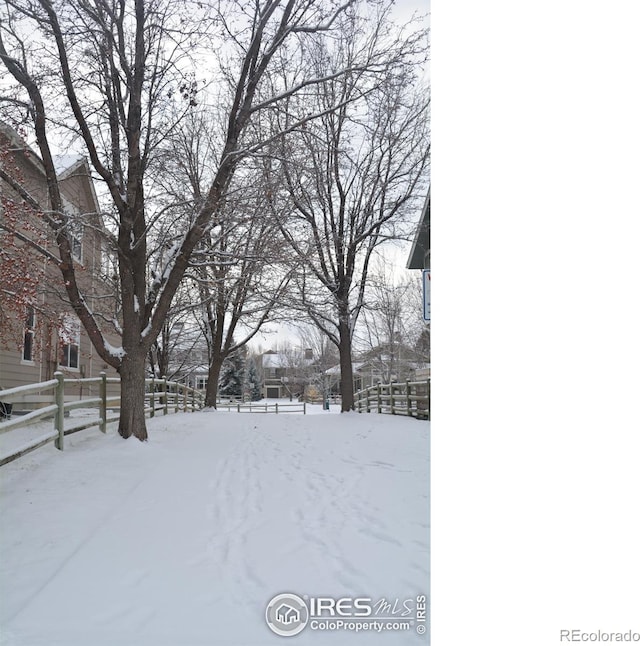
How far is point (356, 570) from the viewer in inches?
90.0

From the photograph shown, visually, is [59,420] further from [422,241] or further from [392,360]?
[392,360]

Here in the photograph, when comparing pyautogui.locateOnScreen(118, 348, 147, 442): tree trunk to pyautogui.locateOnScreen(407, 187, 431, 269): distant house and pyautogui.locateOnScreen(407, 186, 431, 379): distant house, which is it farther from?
pyautogui.locateOnScreen(407, 187, 431, 269): distant house

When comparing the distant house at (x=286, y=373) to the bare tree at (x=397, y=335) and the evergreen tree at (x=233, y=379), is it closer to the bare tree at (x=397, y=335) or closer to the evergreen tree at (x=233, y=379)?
the evergreen tree at (x=233, y=379)

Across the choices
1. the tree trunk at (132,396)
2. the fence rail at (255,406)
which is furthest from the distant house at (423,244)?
the fence rail at (255,406)

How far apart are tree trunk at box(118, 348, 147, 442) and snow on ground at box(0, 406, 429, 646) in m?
0.56

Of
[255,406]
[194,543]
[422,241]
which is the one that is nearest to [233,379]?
[255,406]

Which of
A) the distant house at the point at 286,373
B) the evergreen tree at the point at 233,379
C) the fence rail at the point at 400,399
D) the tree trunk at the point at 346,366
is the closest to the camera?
the fence rail at the point at 400,399

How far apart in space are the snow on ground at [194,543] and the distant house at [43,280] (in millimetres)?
1727

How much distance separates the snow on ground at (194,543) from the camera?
1.92m

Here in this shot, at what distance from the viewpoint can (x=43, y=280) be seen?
608 cm

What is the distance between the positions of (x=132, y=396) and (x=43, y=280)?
1.76 metres
